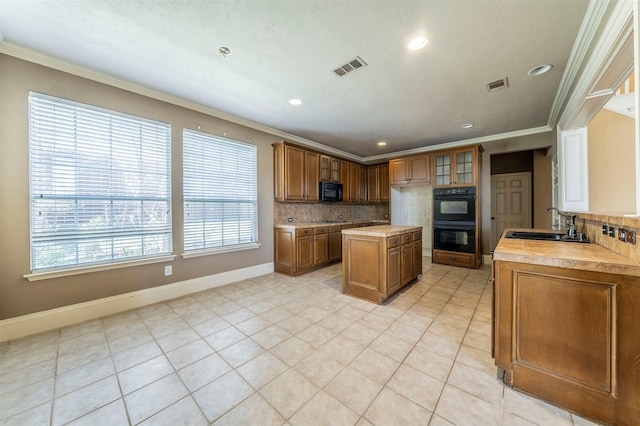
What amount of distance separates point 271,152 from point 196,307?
2.85 m

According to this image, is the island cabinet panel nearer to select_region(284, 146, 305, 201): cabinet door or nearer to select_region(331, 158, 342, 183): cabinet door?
Answer: select_region(284, 146, 305, 201): cabinet door

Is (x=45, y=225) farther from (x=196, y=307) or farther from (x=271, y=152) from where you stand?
(x=271, y=152)

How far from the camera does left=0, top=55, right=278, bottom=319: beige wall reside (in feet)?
6.96

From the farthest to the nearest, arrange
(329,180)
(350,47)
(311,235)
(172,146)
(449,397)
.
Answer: (329,180) → (311,235) → (172,146) → (350,47) → (449,397)

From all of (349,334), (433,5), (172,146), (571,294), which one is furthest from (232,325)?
(433,5)

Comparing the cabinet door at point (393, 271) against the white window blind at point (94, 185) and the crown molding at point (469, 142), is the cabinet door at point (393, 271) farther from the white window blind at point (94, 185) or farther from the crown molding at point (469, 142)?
the crown molding at point (469, 142)

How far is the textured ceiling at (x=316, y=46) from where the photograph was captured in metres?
1.70

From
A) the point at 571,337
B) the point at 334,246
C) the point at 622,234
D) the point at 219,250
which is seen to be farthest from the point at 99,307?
the point at 622,234

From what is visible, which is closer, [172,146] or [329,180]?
[172,146]

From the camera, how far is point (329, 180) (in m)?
5.34

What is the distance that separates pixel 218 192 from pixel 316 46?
2531 mm

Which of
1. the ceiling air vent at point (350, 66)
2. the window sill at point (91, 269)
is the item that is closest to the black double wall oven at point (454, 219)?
the ceiling air vent at point (350, 66)

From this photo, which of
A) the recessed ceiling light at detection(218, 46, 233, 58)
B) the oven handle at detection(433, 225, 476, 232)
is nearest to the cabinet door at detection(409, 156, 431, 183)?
the oven handle at detection(433, 225, 476, 232)

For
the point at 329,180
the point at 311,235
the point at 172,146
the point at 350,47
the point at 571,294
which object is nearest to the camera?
the point at 571,294
